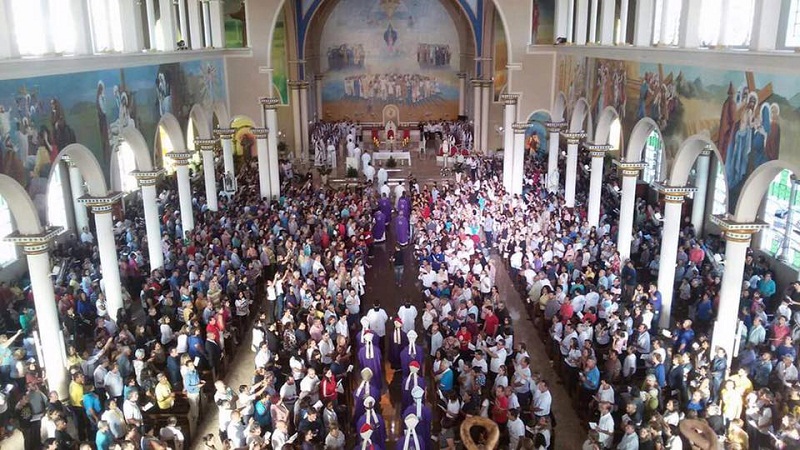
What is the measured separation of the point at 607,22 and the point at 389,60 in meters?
23.2

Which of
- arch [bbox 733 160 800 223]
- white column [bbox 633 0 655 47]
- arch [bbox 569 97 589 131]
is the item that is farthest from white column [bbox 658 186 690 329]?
arch [bbox 569 97 589 131]

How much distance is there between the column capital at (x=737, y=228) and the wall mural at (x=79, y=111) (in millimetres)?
12717

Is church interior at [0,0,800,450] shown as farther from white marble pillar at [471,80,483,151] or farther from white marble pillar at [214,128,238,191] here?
white marble pillar at [471,80,483,151]

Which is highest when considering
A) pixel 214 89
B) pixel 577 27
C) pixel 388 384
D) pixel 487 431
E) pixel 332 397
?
pixel 577 27

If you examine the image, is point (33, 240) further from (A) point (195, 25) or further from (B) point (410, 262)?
(A) point (195, 25)

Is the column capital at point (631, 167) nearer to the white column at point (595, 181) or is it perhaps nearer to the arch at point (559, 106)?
the white column at point (595, 181)

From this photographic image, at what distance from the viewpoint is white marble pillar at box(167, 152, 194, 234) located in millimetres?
19844

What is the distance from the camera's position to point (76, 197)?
21688 millimetres

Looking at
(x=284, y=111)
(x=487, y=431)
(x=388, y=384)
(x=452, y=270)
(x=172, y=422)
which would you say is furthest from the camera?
(x=284, y=111)

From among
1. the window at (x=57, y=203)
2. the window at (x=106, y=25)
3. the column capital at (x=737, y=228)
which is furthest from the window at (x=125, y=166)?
the column capital at (x=737, y=228)

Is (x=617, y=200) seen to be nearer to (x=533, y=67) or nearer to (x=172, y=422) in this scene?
(x=533, y=67)

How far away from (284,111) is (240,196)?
533 inches

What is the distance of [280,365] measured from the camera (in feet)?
41.4

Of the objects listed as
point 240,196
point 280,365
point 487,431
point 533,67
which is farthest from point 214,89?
point 487,431
